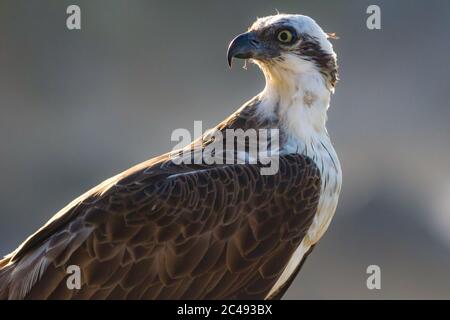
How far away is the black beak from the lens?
21.3ft

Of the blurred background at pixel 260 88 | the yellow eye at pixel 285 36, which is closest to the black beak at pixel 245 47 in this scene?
the yellow eye at pixel 285 36

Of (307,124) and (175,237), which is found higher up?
(307,124)

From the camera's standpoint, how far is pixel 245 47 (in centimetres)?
653

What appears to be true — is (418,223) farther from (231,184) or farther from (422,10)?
(231,184)

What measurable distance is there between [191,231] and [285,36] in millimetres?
1486

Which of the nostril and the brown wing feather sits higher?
the nostril

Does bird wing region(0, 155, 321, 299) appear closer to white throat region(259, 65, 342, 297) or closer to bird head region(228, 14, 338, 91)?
white throat region(259, 65, 342, 297)

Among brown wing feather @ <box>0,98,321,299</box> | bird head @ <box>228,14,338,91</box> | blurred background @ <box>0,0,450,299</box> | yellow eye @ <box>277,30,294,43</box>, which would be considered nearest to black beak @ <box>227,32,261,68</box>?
bird head @ <box>228,14,338,91</box>

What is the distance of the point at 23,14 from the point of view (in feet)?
55.2

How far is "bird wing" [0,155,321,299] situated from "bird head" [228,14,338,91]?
0.70 meters

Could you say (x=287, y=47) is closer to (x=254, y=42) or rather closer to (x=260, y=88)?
(x=254, y=42)

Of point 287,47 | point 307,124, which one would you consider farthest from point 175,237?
point 287,47
